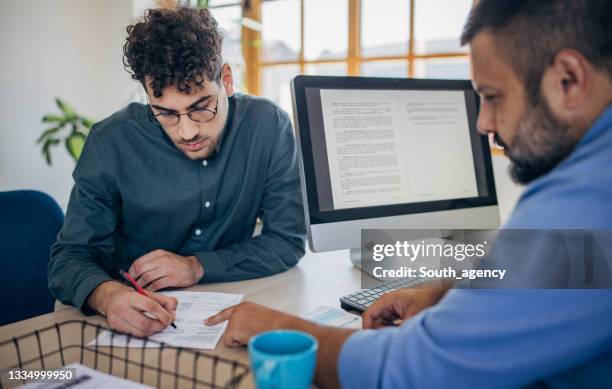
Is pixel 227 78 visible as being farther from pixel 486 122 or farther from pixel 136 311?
pixel 486 122

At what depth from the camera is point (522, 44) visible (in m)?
0.56

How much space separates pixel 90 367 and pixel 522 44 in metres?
0.73

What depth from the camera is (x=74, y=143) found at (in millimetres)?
2912

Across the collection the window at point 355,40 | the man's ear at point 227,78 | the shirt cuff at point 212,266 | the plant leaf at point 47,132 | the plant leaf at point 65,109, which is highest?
the window at point 355,40

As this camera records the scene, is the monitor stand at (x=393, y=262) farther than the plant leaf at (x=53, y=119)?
No

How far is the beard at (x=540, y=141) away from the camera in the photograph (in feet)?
1.85

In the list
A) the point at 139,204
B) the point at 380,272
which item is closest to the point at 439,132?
the point at 380,272

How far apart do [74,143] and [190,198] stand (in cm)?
197

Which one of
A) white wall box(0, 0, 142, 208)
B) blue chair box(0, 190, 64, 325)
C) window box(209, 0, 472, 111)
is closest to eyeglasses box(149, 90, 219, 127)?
blue chair box(0, 190, 64, 325)

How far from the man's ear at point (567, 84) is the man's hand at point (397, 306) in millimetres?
400

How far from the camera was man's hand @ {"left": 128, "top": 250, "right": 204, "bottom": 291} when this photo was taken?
3.50ft

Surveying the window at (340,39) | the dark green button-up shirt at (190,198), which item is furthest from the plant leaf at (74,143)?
the dark green button-up shirt at (190,198)

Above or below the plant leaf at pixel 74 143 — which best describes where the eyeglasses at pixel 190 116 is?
below

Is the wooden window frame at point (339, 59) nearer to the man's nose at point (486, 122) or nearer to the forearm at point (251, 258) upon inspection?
the forearm at point (251, 258)
